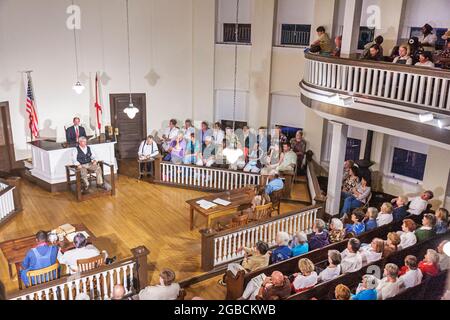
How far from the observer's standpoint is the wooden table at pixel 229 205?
966 cm

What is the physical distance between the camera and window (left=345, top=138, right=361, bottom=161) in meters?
13.6

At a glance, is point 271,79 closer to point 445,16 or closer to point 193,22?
point 193,22

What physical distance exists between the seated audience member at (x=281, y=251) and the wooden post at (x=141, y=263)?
2.12 metres

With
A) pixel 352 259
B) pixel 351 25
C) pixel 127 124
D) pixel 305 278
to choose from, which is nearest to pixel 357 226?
pixel 352 259

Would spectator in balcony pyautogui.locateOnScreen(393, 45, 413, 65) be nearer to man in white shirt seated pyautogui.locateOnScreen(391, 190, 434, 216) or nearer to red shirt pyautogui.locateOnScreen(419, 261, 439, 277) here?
man in white shirt seated pyautogui.locateOnScreen(391, 190, 434, 216)

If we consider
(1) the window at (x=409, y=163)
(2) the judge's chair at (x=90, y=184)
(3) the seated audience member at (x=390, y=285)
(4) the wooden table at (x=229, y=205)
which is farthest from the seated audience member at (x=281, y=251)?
(1) the window at (x=409, y=163)

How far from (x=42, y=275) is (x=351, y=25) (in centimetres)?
764

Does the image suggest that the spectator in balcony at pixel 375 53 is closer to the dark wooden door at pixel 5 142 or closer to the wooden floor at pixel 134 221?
the wooden floor at pixel 134 221

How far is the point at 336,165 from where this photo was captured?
424 inches

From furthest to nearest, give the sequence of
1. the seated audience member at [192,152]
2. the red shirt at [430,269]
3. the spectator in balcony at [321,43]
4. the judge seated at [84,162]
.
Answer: the seated audience member at [192,152] < the judge seated at [84,162] < the spectator in balcony at [321,43] < the red shirt at [430,269]

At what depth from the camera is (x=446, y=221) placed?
8586 millimetres

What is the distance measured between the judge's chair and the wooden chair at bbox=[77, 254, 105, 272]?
13.9 feet

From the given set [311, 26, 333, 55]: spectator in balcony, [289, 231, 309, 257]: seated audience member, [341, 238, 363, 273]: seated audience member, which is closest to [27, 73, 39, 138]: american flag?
[311, 26, 333, 55]: spectator in balcony

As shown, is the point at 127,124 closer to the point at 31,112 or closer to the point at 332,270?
the point at 31,112
